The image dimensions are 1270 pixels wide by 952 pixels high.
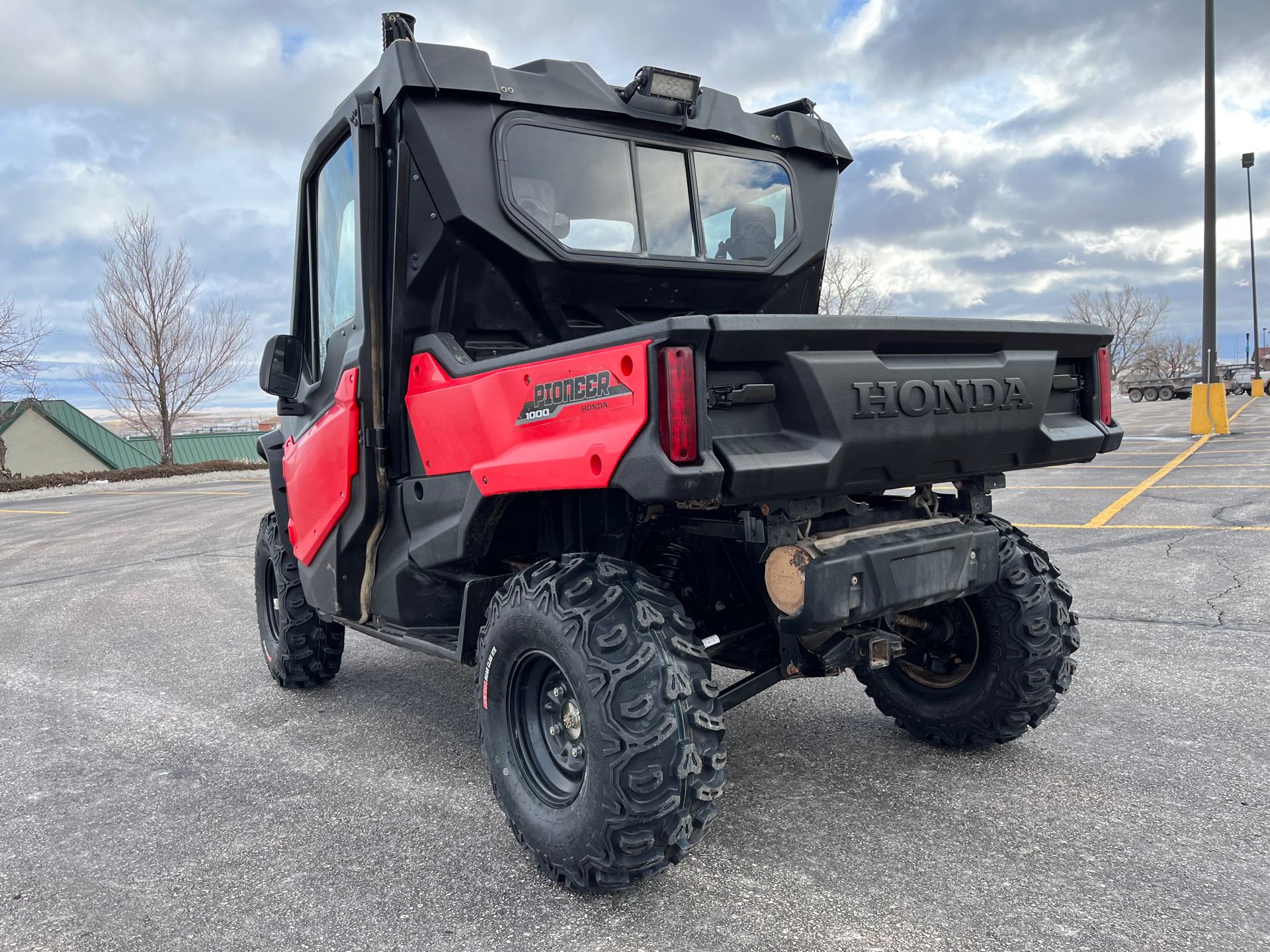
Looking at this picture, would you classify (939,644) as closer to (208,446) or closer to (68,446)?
(68,446)

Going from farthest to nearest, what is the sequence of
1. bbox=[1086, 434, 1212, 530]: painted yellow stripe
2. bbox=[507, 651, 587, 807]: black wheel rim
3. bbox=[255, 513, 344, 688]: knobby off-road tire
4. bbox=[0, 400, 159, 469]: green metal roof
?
bbox=[0, 400, 159, 469]: green metal roof
bbox=[1086, 434, 1212, 530]: painted yellow stripe
bbox=[255, 513, 344, 688]: knobby off-road tire
bbox=[507, 651, 587, 807]: black wheel rim

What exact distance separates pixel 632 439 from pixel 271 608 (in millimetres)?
3432

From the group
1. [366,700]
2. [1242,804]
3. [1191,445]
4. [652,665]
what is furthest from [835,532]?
[1191,445]

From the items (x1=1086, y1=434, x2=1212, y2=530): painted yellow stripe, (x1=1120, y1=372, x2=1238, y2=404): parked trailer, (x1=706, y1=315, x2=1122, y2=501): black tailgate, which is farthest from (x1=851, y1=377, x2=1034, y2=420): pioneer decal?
(x1=1120, y1=372, x2=1238, y2=404): parked trailer

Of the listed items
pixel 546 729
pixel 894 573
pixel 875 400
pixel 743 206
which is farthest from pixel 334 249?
pixel 894 573

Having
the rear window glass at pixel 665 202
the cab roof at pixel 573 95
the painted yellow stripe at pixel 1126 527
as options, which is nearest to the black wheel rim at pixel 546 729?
the rear window glass at pixel 665 202

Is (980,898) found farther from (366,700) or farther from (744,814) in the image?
(366,700)

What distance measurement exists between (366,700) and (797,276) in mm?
2829

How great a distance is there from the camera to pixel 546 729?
287 centimetres

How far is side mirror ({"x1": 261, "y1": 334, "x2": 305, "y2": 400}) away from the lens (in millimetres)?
4191

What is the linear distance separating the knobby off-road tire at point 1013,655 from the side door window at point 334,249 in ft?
7.96

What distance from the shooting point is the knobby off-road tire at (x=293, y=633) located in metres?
4.56

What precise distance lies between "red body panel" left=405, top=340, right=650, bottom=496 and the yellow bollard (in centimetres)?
2027

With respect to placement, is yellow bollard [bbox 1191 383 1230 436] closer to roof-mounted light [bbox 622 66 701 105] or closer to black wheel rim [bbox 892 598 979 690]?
black wheel rim [bbox 892 598 979 690]
